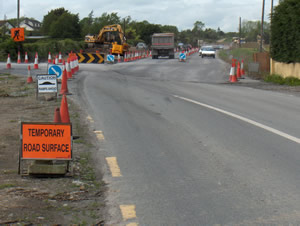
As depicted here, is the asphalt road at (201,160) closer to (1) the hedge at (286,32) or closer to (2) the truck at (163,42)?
(1) the hedge at (286,32)

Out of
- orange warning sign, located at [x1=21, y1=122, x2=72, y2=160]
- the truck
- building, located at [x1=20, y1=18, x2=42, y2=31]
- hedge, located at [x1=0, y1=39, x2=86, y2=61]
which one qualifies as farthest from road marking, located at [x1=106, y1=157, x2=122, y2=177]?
building, located at [x1=20, y1=18, x2=42, y2=31]

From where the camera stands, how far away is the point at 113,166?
6.75 m

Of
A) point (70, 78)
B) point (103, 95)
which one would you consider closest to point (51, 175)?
point (103, 95)

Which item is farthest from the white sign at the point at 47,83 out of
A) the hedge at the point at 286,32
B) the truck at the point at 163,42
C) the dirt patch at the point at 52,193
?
the truck at the point at 163,42

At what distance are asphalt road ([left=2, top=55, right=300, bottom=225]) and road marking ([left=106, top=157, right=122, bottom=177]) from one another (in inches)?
2.4

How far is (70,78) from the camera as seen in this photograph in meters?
21.7

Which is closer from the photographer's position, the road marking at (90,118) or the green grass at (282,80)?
the road marking at (90,118)

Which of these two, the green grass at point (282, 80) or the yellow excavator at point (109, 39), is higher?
the yellow excavator at point (109, 39)

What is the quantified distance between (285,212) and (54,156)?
10.0 ft

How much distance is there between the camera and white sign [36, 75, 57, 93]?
43.4 feet

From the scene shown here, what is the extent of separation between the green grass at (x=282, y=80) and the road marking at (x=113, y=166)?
52.6 ft

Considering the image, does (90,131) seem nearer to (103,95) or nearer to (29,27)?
(103,95)

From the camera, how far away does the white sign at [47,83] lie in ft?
43.4

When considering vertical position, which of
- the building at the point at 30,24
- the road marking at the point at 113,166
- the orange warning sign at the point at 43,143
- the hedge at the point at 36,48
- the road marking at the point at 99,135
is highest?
the building at the point at 30,24
